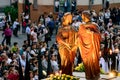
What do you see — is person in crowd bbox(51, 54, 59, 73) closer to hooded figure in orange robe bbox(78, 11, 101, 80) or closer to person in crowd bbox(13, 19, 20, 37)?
hooded figure in orange robe bbox(78, 11, 101, 80)

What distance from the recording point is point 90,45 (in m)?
16.6

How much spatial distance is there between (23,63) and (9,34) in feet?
25.9

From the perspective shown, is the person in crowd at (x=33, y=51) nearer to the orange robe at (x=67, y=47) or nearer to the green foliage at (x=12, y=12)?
the orange robe at (x=67, y=47)

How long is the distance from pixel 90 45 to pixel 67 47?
924mm

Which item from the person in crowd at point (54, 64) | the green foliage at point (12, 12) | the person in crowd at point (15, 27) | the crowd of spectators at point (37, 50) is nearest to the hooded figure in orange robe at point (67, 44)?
Answer: the crowd of spectators at point (37, 50)

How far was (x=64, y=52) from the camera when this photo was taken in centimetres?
1730

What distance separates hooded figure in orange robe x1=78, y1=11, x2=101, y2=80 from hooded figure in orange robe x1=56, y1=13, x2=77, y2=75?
1.71 feet

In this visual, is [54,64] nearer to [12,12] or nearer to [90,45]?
[90,45]

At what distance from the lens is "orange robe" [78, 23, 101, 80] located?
1659 centimetres

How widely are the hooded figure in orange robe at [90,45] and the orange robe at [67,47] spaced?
1.70ft

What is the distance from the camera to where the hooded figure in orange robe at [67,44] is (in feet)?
56.5

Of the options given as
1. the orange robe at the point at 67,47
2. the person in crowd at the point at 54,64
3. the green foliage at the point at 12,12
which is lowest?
the person in crowd at the point at 54,64

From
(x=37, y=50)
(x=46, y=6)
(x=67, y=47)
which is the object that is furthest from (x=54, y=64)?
(x=46, y=6)

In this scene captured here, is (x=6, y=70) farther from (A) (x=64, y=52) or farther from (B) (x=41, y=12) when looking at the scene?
(B) (x=41, y=12)
